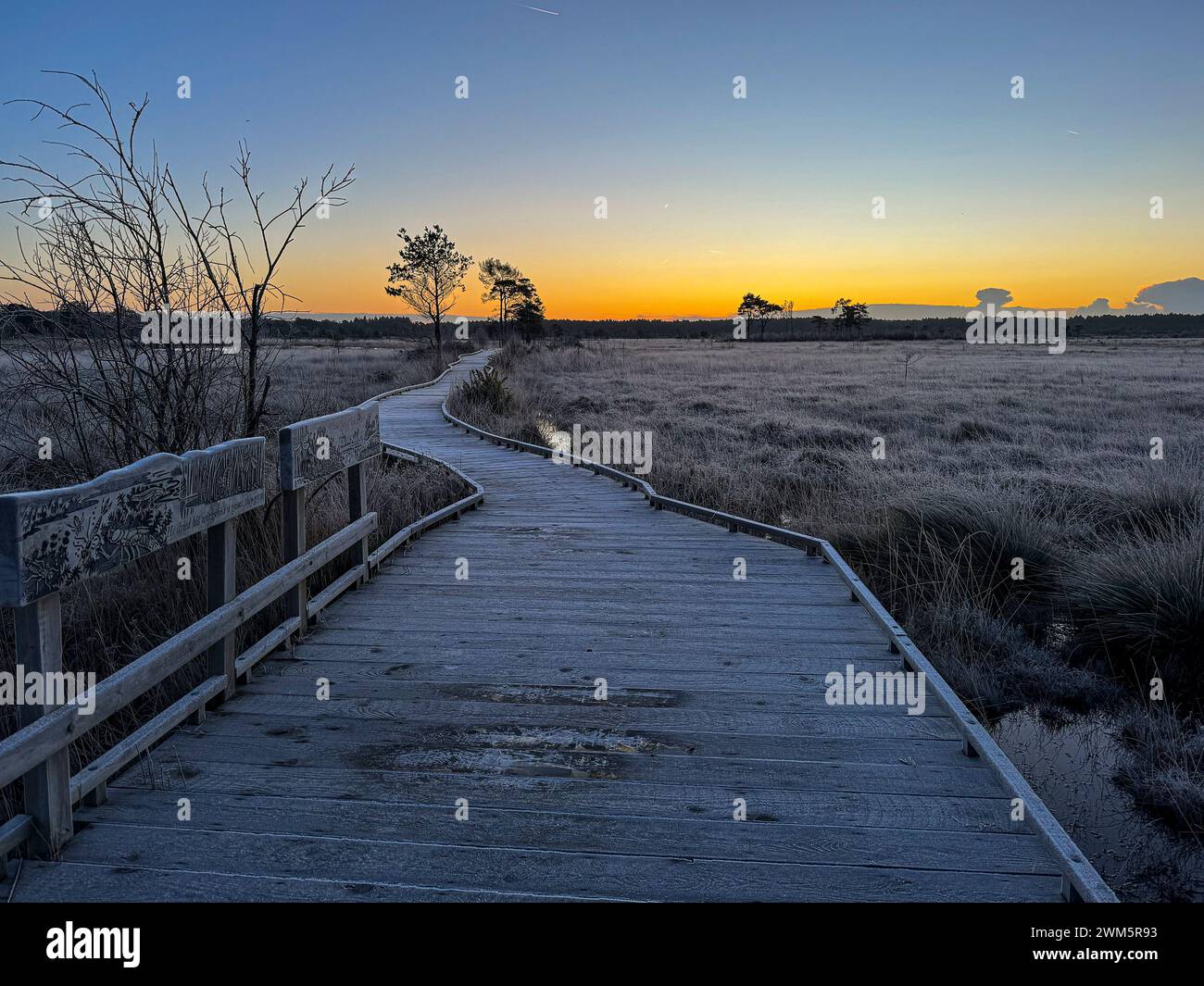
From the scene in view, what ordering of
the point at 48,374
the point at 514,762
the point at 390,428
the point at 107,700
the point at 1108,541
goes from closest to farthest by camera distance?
the point at 107,700, the point at 514,762, the point at 48,374, the point at 1108,541, the point at 390,428

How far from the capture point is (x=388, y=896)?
238cm

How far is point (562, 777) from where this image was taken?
3.09 m

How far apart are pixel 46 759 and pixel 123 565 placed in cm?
65

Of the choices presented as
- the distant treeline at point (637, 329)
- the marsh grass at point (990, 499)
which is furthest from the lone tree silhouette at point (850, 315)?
the marsh grass at point (990, 499)

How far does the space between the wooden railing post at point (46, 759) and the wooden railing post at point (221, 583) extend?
1.07 meters

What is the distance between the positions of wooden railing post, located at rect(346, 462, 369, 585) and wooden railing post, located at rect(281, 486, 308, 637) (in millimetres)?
938

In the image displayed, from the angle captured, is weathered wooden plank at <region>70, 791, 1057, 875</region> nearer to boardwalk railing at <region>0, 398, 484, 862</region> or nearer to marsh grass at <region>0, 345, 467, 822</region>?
boardwalk railing at <region>0, 398, 484, 862</region>

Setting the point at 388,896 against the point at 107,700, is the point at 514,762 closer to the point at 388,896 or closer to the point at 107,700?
the point at 388,896

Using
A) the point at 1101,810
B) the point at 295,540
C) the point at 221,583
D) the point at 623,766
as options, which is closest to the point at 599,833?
the point at 623,766

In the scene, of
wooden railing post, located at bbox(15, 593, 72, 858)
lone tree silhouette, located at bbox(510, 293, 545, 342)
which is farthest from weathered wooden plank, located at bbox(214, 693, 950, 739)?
lone tree silhouette, located at bbox(510, 293, 545, 342)

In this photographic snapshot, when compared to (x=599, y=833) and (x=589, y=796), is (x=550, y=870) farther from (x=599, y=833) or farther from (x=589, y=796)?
(x=589, y=796)

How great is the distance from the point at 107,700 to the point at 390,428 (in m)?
13.6
